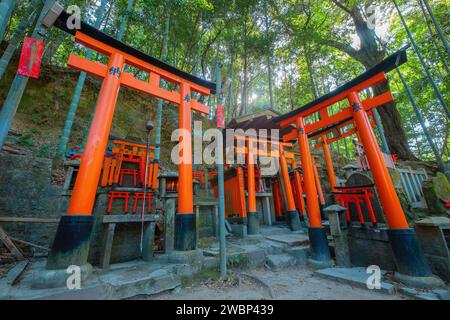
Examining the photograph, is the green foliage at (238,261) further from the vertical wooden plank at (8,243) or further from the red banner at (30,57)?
the red banner at (30,57)

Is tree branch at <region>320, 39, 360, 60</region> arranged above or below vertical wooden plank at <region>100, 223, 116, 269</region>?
above

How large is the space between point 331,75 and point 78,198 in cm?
1842

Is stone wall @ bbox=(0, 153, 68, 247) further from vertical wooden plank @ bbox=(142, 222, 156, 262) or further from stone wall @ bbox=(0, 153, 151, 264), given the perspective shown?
vertical wooden plank @ bbox=(142, 222, 156, 262)

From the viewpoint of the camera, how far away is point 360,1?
10.2 m

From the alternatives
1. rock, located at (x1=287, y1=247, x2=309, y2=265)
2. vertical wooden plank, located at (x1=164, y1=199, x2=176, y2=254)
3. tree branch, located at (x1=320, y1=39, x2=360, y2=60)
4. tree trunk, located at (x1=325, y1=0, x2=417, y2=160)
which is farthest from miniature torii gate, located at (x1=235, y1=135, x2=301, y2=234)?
tree branch, located at (x1=320, y1=39, x2=360, y2=60)

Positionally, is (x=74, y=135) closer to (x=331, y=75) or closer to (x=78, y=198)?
(x=78, y=198)

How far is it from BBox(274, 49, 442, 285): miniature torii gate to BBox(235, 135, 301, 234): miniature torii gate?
2111 mm

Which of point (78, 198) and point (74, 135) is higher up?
point (74, 135)

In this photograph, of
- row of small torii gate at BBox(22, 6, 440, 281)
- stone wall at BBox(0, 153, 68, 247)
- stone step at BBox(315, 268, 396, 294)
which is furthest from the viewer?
stone wall at BBox(0, 153, 68, 247)

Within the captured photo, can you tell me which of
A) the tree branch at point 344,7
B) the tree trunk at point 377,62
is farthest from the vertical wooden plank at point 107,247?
the tree branch at point 344,7

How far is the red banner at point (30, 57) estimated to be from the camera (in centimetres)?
343

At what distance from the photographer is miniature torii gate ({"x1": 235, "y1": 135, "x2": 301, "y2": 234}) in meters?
6.76

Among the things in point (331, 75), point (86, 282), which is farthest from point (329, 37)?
point (86, 282)
